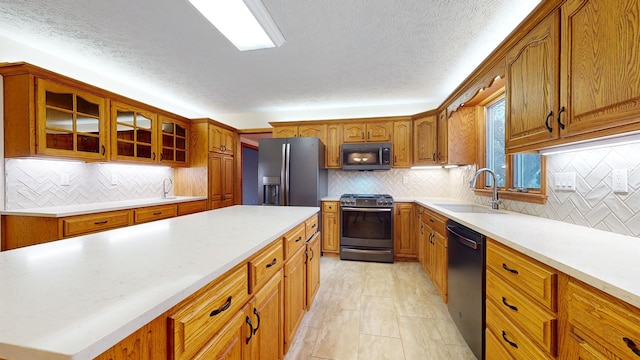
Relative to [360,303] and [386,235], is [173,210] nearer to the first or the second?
[360,303]

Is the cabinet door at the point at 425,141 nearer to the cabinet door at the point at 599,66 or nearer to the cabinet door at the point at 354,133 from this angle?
the cabinet door at the point at 354,133

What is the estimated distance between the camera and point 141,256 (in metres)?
0.85

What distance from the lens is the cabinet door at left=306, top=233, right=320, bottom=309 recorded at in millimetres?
1963

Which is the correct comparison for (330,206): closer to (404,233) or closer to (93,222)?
(404,233)

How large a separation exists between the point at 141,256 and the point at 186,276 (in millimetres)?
303

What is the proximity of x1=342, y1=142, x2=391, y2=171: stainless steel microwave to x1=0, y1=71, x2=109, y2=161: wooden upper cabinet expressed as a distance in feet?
10.2

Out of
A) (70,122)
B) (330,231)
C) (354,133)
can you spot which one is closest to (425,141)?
(354,133)

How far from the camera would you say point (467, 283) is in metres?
1.66

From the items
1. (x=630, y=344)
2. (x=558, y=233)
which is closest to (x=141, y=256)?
(x=630, y=344)

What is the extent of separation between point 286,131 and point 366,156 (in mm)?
1410

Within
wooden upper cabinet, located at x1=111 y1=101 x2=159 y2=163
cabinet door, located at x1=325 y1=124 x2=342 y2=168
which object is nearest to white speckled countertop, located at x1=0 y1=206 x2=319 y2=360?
wooden upper cabinet, located at x1=111 y1=101 x2=159 y2=163

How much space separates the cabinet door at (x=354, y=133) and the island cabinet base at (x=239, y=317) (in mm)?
2421

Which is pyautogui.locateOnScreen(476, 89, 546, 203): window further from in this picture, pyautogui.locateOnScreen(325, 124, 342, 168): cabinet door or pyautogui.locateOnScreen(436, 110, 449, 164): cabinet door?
pyautogui.locateOnScreen(325, 124, 342, 168): cabinet door

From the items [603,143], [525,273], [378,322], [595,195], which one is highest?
[603,143]
